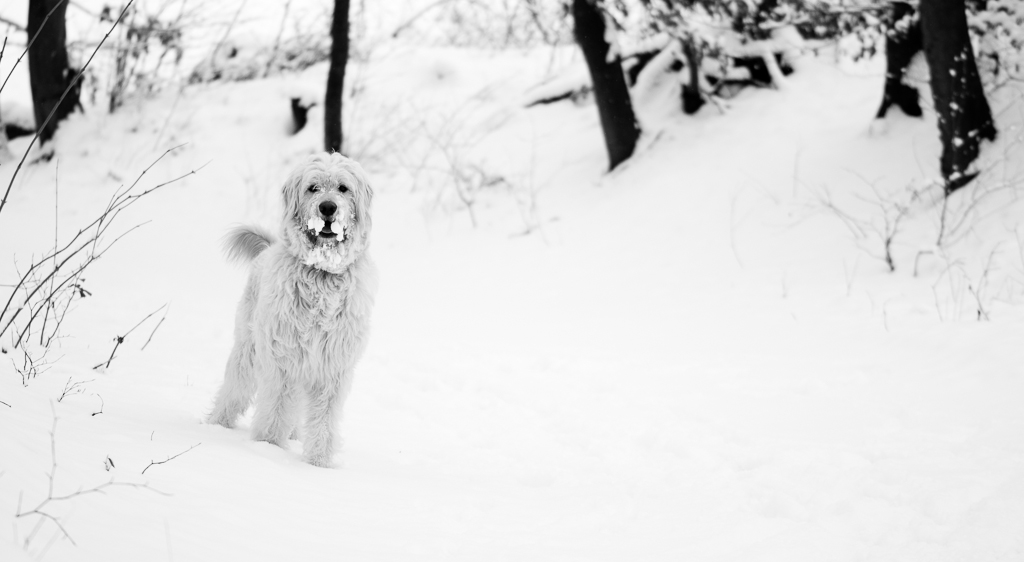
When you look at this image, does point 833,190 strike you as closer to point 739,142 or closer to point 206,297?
point 739,142

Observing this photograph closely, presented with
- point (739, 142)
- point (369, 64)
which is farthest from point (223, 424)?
point (369, 64)

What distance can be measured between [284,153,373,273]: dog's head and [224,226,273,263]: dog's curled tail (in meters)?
0.71

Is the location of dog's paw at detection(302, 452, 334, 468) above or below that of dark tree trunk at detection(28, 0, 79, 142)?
below

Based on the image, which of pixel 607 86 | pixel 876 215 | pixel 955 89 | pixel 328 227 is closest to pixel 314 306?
pixel 328 227

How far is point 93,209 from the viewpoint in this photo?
1193 cm

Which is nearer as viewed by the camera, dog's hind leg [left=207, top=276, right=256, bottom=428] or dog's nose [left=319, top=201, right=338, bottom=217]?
dog's nose [left=319, top=201, right=338, bottom=217]

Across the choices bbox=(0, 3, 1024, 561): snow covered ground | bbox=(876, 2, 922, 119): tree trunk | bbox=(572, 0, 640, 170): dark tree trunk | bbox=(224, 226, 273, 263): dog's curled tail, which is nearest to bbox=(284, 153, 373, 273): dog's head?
bbox=(224, 226, 273, 263): dog's curled tail

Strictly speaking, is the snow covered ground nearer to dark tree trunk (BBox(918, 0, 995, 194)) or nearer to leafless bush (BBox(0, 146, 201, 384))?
leafless bush (BBox(0, 146, 201, 384))

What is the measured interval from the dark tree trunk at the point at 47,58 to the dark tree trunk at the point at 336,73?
4500 millimetres

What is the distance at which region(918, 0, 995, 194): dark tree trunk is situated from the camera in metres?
7.22

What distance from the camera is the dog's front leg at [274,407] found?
3.86 metres

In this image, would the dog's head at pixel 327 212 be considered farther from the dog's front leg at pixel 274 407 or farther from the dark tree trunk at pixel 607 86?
the dark tree trunk at pixel 607 86

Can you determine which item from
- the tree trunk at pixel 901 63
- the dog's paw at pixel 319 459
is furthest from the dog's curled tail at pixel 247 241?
the tree trunk at pixel 901 63

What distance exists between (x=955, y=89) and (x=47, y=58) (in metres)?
13.6
